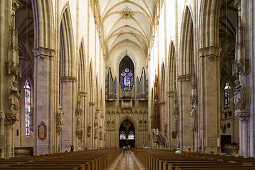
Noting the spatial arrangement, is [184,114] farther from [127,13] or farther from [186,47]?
[127,13]

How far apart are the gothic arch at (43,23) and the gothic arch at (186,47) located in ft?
30.4

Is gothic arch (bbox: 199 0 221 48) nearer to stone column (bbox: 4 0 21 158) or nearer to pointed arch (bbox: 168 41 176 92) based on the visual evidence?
stone column (bbox: 4 0 21 158)

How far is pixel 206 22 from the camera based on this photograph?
18.0 metres

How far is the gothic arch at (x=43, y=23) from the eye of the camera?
1855 centimetres

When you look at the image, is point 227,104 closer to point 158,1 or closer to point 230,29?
point 230,29

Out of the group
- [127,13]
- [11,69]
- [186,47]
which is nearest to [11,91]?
[11,69]

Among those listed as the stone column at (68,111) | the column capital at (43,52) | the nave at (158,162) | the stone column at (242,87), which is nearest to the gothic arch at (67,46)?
the stone column at (68,111)

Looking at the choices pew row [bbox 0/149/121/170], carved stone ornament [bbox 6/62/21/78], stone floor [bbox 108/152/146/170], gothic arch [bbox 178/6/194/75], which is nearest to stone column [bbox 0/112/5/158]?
carved stone ornament [bbox 6/62/21/78]

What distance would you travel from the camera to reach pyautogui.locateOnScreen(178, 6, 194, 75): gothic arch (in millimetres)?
23156

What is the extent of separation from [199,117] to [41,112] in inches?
343

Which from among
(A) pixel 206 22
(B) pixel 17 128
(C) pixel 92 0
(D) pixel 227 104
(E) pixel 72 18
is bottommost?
(B) pixel 17 128

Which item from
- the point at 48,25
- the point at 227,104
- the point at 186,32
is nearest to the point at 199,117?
the point at 186,32

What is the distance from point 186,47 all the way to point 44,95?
10.7 meters

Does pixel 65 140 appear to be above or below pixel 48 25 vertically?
below
